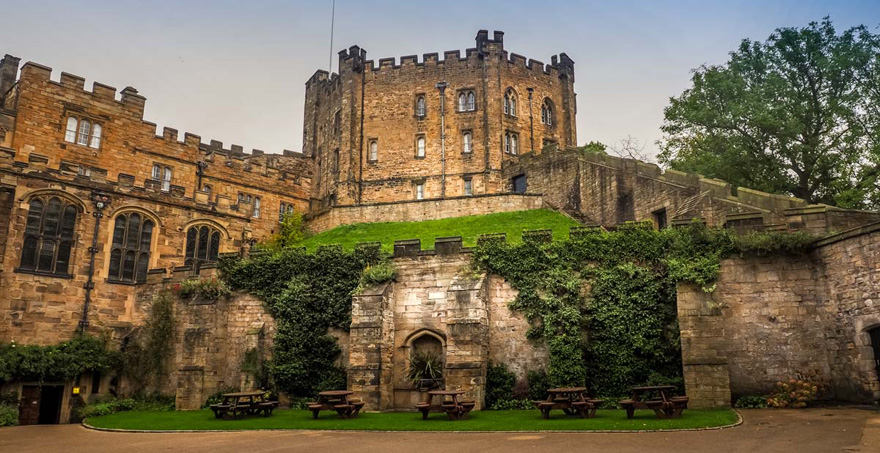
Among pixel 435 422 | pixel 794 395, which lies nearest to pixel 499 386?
pixel 435 422

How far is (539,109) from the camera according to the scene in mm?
43594

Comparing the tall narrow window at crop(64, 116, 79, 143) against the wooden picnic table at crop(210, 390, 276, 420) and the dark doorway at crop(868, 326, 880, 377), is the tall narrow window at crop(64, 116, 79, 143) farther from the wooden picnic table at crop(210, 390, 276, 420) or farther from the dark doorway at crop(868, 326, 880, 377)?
the dark doorway at crop(868, 326, 880, 377)

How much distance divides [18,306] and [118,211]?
5330 mm

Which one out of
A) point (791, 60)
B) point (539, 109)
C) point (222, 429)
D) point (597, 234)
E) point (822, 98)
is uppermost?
point (539, 109)

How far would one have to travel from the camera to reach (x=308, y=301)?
22.5 meters

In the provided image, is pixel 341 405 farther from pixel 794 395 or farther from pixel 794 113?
pixel 794 113

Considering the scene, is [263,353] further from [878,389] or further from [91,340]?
[878,389]

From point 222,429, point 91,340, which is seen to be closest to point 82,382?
point 91,340

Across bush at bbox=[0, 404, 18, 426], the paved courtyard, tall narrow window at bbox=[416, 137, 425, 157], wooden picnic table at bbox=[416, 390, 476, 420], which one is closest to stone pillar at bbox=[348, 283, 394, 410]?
wooden picnic table at bbox=[416, 390, 476, 420]

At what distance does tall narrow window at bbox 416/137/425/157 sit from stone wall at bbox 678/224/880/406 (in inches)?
1035

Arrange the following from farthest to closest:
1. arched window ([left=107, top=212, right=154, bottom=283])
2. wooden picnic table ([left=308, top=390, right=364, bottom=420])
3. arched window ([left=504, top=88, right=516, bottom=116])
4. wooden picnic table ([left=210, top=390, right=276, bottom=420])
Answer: arched window ([left=504, top=88, right=516, bottom=116]), arched window ([left=107, top=212, right=154, bottom=283]), wooden picnic table ([left=210, top=390, right=276, bottom=420]), wooden picnic table ([left=308, top=390, right=364, bottom=420])

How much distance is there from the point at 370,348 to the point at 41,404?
44.9 ft

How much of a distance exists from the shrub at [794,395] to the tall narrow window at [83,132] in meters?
32.2

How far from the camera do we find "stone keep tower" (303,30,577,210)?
41.4 m
